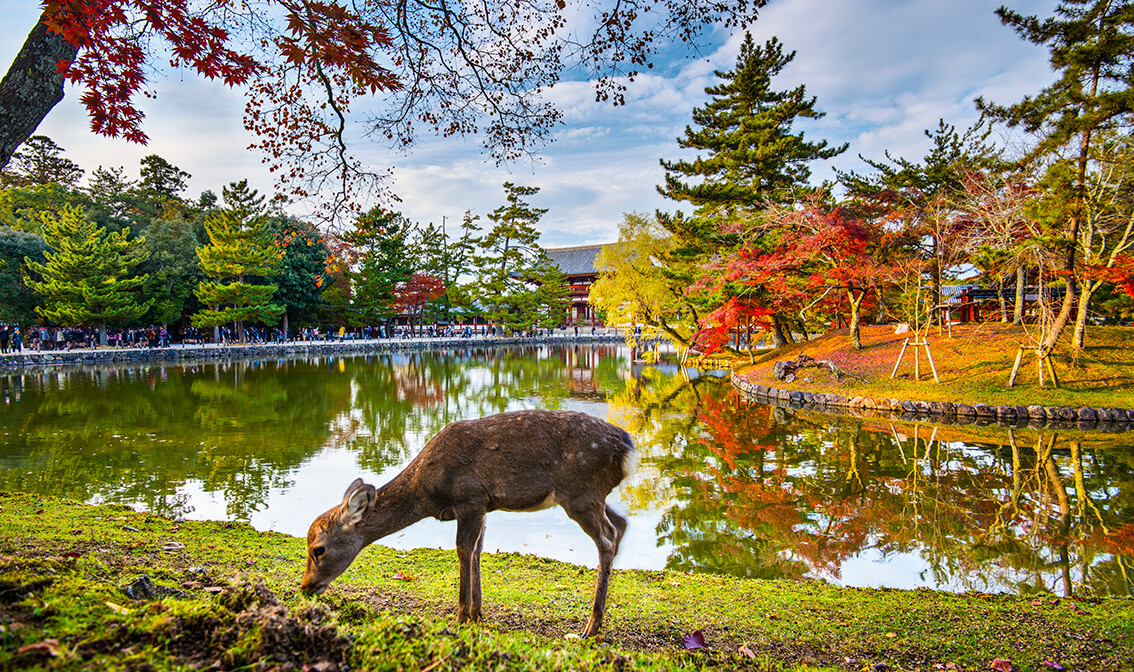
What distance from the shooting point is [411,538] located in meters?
6.47

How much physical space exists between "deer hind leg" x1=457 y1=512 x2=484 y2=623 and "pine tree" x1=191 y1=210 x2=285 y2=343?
3342 centimetres

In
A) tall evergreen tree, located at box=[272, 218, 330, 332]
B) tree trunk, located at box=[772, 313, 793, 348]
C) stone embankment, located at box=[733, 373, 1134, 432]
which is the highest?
tall evergreen tree, located at box=[272, 218, 330, 332]

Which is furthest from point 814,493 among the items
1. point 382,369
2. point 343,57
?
point 382,369

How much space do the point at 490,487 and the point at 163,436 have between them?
36.7ft

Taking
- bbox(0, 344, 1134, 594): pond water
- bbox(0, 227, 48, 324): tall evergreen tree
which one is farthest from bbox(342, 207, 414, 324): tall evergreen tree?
bbox(0, 344, 1134, 594): pond water

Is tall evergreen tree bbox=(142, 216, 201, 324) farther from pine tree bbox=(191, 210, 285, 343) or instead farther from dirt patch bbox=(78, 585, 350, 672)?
dirt patch bbox=(78, 585, 350, 672)

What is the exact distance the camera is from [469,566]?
3.46 m

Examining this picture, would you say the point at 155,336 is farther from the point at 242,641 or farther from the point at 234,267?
the point at 242,641

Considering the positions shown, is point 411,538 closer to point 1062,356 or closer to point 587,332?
point 1062,356

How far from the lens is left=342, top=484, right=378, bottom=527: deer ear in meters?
3.26

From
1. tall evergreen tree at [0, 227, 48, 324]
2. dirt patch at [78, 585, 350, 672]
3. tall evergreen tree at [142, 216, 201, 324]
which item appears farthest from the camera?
tall evergreen tree at [142, 216, 201, 324]

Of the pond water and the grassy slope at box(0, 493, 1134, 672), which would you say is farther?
the pond water

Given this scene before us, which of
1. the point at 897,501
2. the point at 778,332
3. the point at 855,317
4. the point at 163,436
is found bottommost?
the point at 897,501

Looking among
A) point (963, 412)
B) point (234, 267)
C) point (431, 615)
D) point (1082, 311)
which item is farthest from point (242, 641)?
point (234, 267)
